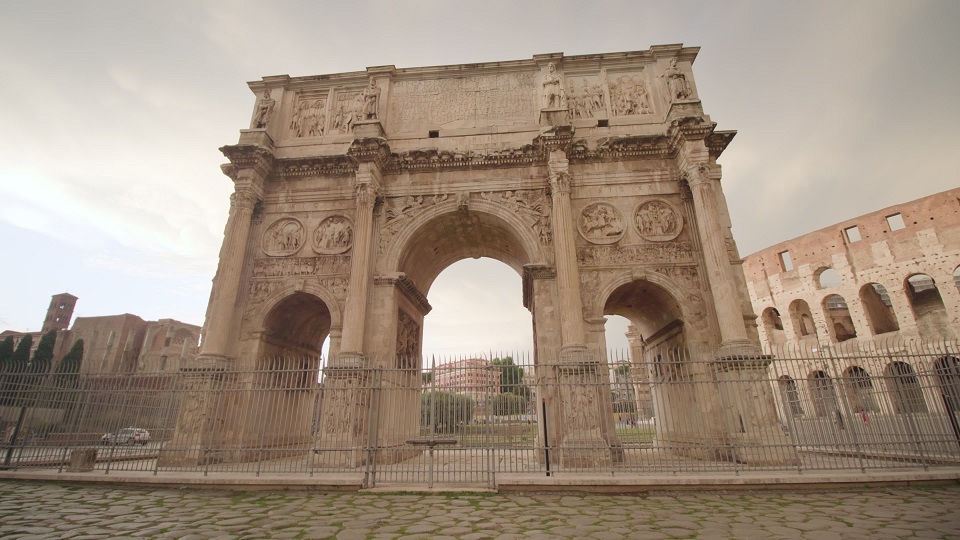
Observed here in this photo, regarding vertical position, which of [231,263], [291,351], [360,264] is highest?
[231,263]

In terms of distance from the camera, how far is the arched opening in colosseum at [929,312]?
22.3m

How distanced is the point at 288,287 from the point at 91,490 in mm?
6212

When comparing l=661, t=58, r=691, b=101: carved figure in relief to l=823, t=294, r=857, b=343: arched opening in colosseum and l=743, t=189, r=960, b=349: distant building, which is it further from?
l=823, t=294, r=857, b=343: arched opening in colosseum

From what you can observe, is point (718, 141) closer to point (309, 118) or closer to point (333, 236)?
point (333, 236)

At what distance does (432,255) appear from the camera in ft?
49.9

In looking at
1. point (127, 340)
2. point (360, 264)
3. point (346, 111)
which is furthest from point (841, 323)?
point (127, 340)

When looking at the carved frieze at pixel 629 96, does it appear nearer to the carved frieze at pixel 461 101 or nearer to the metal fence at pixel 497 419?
the carved frieze at pixel 461 101

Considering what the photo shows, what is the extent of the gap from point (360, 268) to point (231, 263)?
12.0ft

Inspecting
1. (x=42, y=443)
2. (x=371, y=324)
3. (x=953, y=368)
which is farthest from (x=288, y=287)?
(x=953, y=368)

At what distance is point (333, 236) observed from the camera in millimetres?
13109

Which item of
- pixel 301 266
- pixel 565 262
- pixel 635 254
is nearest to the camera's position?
pixel 565 262

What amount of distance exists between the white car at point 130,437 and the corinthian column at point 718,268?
41.6 feet

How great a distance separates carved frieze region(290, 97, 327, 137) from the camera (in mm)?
14578

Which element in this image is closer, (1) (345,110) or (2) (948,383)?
(2) (948,383)
